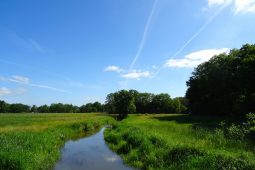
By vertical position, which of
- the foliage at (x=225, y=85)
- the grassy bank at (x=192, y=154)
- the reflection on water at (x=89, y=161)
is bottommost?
the reflection on water at (x=89, y=161)

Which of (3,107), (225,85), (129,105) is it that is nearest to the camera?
(225,85)

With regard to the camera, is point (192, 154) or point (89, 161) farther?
point (89, 161)

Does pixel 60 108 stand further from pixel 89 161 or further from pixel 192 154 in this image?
pixel 192 154

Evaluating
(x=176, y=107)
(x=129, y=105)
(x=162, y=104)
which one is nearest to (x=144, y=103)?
(x=162, y=104)

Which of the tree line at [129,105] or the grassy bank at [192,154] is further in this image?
the tree line at [129,105]

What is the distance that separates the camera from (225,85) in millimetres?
61188

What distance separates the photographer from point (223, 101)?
211ft

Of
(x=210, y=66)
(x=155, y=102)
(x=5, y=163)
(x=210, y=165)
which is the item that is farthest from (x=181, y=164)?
(x=155, y=102)

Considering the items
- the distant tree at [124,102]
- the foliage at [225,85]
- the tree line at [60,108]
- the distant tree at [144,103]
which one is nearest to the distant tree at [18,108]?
the tree line at [60,108]

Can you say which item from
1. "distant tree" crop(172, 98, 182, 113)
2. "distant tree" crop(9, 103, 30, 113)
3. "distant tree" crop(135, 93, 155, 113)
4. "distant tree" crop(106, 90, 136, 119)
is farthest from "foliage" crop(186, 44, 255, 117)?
"distant tree" crop(9, 103, 30, 113)

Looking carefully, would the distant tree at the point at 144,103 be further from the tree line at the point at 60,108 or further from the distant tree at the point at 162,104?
the tree line at the point at 60,108

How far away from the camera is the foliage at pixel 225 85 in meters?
50.0

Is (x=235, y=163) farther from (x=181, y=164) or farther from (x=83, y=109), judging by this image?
(x=83, y=109)

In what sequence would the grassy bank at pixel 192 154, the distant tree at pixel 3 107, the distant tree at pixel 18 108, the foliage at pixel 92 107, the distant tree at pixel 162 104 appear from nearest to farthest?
the grassy bank at pixel 192 154 < the distant tree at pixel 162 104 < the distant tree at pixel 3 107 < the distant tree at pixel 18 108 < the foliage at pixel 92 107
